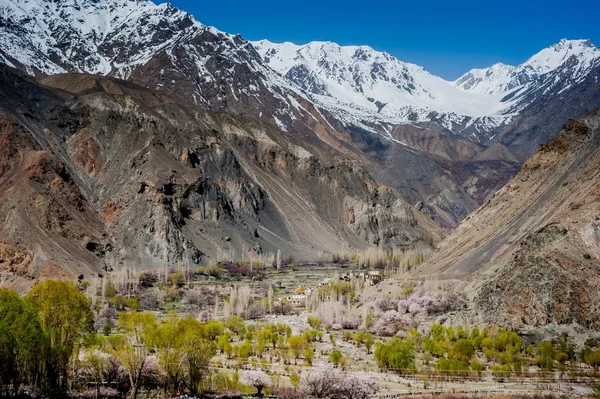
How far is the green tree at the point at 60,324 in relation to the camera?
55969mm

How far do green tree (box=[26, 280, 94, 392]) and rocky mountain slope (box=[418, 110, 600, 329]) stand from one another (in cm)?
4807

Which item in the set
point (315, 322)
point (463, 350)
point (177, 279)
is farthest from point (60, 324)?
point (177, 279)

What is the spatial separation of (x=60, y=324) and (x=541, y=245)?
56.1 meters

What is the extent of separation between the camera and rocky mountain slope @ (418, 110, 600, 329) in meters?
81.3

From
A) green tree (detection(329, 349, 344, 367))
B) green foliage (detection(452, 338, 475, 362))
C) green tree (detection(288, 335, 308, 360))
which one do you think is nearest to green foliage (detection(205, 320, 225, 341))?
green tree (detection(288, 335, 308, 360))

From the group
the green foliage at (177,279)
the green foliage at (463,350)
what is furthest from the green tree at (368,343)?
the green foliage at (177,279)

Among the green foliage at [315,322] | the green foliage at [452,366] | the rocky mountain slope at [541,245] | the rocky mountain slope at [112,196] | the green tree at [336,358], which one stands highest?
the rocky mountain slope at [112,196]

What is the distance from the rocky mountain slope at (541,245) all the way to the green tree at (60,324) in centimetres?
4807

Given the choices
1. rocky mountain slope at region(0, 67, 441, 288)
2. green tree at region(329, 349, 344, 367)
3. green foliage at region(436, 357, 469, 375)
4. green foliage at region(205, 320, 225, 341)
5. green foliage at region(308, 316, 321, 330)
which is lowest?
green foliage at region(436, 357, 469, 375)

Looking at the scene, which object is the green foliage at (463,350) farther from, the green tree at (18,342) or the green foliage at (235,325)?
the green tree at (18,342)

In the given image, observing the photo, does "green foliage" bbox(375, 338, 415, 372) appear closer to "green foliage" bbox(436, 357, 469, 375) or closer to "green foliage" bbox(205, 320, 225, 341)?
"green foliage" bbox(436, 357, 469, 375)

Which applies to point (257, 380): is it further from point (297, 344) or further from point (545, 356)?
point (545, 356)

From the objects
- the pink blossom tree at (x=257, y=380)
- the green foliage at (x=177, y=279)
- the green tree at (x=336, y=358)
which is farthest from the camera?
the green foliage at (x=177, y=279)

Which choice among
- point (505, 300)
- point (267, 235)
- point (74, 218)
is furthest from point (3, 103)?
point (505, 300)
